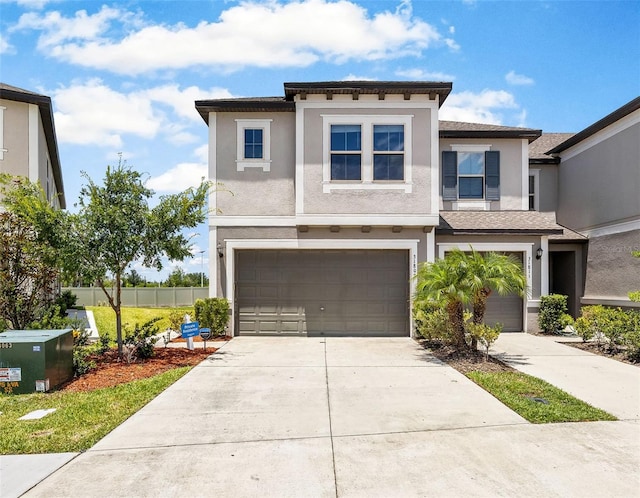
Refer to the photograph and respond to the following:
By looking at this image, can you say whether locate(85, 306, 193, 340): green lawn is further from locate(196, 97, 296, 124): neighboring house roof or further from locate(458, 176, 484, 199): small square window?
locate(458, 176, 484, 199): small square window

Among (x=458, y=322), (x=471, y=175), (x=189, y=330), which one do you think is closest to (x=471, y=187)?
(x=471, y=175)

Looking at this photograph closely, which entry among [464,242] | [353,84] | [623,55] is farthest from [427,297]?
[623,55]

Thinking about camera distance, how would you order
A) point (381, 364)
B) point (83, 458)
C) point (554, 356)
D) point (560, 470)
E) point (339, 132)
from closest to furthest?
point (560, 470), point (83, 458), point (381, 364), point (554, 356), point (339, 132)

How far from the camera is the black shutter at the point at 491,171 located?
14.5 meters

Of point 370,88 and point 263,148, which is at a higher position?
point 370,88

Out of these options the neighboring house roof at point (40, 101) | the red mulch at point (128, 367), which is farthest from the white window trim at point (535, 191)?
the neighboring house roof at point (40, 101)

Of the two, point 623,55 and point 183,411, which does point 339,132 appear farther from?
point 183,411

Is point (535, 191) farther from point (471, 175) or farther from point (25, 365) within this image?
point (25, 365)

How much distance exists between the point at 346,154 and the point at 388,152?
112cm

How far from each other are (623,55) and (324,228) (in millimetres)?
8656

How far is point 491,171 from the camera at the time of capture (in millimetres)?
14508

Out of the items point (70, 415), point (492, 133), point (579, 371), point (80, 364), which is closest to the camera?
point (70, 415)

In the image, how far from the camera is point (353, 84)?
1188 centimetres

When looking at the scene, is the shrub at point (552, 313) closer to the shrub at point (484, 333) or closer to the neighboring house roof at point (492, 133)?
the shrub at point (484, 333)
